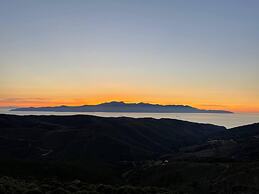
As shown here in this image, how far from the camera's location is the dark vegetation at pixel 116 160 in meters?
41.6

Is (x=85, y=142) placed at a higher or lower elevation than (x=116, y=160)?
higher

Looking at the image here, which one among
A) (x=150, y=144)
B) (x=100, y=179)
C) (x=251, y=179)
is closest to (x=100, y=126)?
(x=150, y=144)

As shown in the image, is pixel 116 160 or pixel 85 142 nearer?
pixel 116 160

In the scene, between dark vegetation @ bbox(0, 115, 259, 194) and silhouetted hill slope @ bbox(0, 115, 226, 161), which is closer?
dark vegetation @ bbox(0, 115, 259, 194)

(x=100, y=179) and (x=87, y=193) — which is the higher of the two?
(x=87, y=193)

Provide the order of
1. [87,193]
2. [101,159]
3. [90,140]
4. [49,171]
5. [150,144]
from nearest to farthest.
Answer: [87,193] < [49,171] < [101,159] < [90,140] < [150,144]

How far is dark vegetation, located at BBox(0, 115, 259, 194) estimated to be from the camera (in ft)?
136

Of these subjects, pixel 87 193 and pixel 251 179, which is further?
pixel 251 179

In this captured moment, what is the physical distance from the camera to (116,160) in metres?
118

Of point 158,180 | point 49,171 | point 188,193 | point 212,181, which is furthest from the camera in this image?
point 158,180

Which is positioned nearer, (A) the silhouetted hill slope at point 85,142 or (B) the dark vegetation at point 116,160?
(B) the dark vegetation at point 116,160

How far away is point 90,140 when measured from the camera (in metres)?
130

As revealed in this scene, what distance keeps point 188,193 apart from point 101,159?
75982 millimetres

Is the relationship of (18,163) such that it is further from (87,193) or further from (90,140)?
(90,140)
